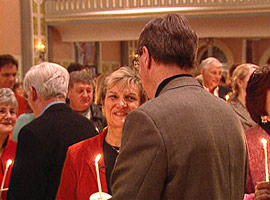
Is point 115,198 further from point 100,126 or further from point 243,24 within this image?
point 243,24

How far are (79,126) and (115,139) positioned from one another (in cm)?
32

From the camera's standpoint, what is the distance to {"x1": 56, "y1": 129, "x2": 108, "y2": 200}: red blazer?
7.68ft

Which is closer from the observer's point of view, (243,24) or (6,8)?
(243,24)

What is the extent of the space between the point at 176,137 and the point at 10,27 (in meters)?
11.5

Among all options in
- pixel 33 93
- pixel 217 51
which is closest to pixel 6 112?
pixel 33 93

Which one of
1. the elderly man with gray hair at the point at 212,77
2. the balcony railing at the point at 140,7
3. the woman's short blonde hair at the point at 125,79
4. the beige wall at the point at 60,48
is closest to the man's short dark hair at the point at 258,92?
the woman's short blonde hair at the point at 125,79

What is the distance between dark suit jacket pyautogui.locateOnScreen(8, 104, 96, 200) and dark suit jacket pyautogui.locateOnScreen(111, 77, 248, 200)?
3.74 ft

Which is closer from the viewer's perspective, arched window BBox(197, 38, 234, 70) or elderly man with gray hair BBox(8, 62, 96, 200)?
elderly man with gray hair BBox(8, 62, 96, 200)

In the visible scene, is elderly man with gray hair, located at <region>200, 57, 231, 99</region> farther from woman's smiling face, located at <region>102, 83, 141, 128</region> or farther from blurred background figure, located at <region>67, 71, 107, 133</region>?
woman's smiling face, located at <region>102, 83, 141, 128</region>

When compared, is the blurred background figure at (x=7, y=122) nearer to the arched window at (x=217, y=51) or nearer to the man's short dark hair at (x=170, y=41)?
the man's short dark hair at (x=170, y=41)

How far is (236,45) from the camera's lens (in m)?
17.9

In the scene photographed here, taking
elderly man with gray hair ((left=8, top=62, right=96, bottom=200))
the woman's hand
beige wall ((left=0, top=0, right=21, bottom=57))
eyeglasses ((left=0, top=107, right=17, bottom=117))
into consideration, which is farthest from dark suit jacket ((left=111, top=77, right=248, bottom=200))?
beige wall ((left=0, top=0, right=21, bottom=57))

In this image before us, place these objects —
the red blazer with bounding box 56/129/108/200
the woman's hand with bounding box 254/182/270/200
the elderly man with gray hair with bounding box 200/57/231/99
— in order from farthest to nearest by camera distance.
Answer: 1. the elderly man with gray hair with bounding box 200/57/231/99
2. the red blazer with bounding box 56/129/108/200
3. the woman's hand with bounding box 254/182/270/200

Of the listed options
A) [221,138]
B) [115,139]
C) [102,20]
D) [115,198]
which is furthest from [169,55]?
[102,20]
